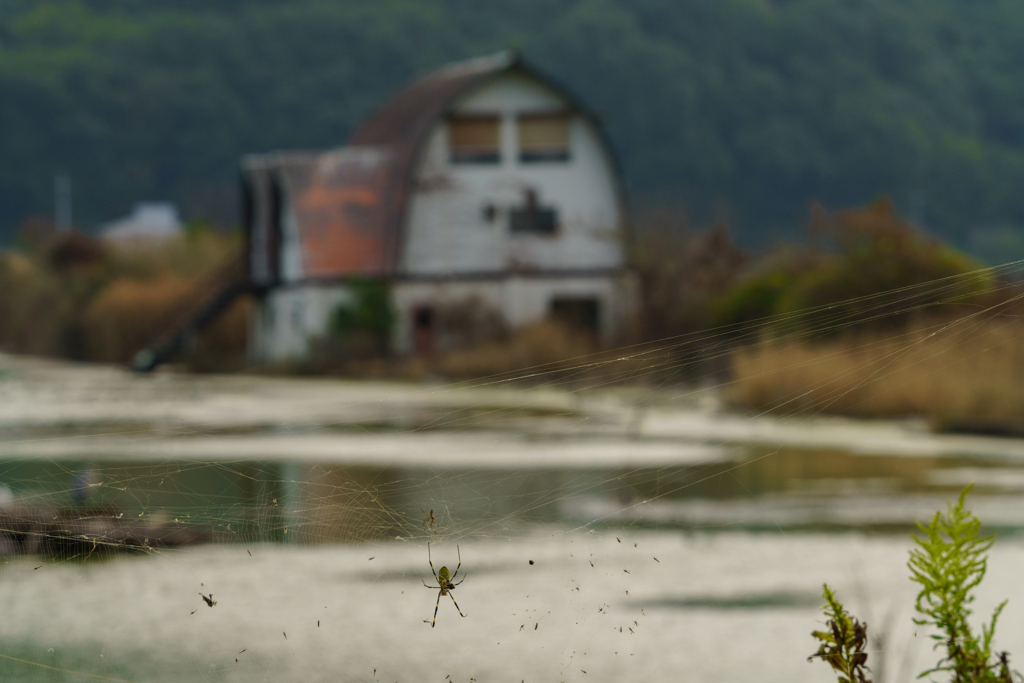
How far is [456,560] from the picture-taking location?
1148cm

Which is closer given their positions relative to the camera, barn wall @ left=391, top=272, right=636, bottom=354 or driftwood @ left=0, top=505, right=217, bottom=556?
driftwood @ left=0, top=505, right=217, bottom=556

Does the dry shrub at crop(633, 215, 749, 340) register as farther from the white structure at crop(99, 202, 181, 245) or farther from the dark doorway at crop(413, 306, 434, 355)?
the white structure at crop(99, 202, 181, 245)

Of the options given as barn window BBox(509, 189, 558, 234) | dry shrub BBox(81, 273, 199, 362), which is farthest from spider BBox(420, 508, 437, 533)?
dry shrub BBox(81, 273, 199, 362)

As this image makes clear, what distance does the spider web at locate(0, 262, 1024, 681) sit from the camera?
198 inches

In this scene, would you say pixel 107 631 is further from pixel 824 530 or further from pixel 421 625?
pixel 824 530

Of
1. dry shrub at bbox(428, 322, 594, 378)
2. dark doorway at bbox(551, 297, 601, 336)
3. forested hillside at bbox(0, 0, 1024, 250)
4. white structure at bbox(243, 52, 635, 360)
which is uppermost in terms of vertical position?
forested hillside at bbox(0, 0, 1024, 250)

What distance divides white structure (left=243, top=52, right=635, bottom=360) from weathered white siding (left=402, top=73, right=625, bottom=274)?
0.03 meters

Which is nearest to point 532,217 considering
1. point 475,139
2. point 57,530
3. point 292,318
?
point 475,139

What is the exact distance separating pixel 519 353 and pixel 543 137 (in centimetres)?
1093

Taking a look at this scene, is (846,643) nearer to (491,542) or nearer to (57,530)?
(57,530)

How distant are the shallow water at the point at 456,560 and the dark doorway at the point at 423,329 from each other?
1047 inches

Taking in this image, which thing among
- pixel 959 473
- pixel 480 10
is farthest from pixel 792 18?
pixel 959 473

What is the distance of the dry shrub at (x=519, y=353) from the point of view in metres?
38.1

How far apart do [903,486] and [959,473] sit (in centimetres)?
135
